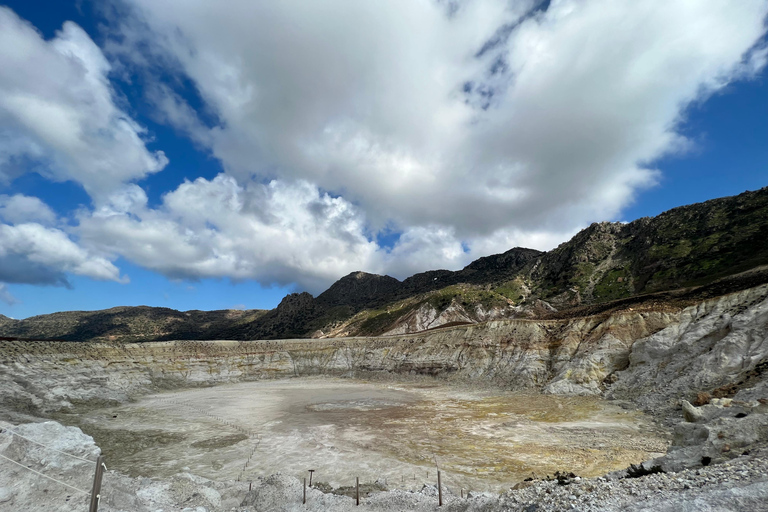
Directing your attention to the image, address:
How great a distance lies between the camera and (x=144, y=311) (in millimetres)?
182625

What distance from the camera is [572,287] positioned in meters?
98.9

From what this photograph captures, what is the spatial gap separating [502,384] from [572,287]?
66959mm

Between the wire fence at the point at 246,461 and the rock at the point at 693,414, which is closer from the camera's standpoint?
the wire fence at the point at 246,461

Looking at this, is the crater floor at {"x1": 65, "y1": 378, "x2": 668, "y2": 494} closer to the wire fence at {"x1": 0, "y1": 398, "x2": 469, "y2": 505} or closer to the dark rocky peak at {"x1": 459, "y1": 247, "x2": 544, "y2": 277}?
the wire fence at {"x1": 0, "y1": 398, "x2": 469, "y2": 505}

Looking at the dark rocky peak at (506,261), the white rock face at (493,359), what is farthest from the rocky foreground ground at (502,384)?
the dark rocky peak at (506,261)

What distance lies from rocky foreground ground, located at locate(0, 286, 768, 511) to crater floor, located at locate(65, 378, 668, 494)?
363cm

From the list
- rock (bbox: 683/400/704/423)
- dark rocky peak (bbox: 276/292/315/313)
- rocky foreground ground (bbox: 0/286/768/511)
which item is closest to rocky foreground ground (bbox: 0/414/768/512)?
rocky foreground ground (bbox: 0/286/768/511)

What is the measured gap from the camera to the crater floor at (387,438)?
18359 millimetres

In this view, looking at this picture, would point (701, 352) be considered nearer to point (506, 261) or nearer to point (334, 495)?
point (334, 495)

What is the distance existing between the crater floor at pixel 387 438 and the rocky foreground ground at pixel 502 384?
11.9 ft

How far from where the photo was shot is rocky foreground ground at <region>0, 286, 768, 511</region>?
30.0ft

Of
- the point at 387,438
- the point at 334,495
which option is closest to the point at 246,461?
the point at 387,438

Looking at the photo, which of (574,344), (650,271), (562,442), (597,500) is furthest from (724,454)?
(650,271)

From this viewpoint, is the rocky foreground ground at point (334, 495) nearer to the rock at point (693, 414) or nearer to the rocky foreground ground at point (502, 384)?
the rocky foreground ground at point (502, 384)
